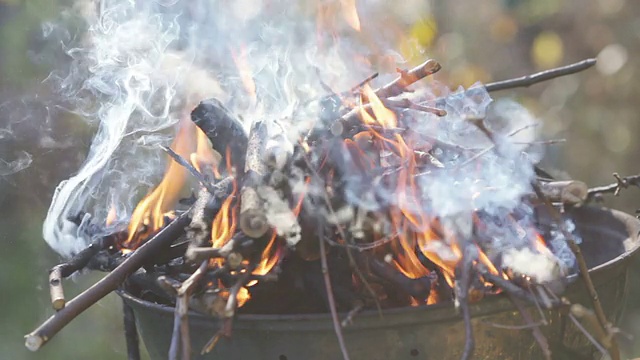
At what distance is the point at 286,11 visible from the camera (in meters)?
3.20

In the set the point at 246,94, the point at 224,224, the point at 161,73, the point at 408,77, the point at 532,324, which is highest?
the point at 161,73

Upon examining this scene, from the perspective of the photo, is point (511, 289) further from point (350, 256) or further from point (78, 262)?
point (78, 262)

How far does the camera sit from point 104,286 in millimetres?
1474

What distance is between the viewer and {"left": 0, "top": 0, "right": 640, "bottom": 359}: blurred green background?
10.8ft

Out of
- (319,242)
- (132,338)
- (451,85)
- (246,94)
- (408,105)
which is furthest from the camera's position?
(451,85)

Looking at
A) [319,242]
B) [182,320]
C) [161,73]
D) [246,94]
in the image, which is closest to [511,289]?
[319,242]

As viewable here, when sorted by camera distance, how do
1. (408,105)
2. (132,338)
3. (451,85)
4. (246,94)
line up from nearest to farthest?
(408,105) → (132,338) → (246,94) → (451,85)

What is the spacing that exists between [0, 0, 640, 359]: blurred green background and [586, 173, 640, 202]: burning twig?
4.40 feet

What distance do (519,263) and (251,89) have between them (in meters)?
0.96

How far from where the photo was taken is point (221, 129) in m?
1.72

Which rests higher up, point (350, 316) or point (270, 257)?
point (270, 257)

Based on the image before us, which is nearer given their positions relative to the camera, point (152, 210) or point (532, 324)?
point (532, 324)

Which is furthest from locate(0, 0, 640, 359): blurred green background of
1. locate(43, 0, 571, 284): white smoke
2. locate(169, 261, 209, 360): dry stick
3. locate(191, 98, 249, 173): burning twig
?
locate(169, 261, 209, 360): dry stick

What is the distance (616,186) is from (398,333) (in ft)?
2.71
